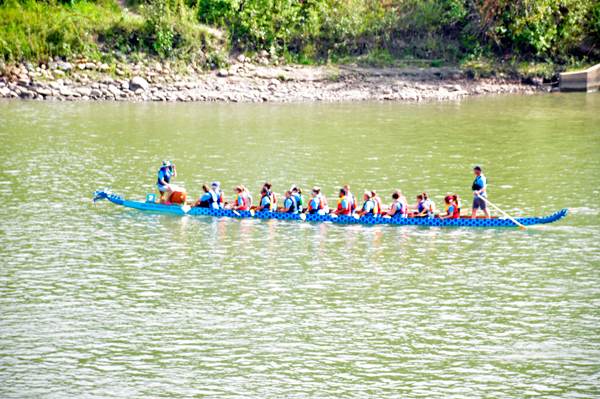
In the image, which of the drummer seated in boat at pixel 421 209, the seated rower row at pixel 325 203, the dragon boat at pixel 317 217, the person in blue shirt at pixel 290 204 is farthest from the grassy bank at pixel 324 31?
the drummer seated in boat at pixel 421 209

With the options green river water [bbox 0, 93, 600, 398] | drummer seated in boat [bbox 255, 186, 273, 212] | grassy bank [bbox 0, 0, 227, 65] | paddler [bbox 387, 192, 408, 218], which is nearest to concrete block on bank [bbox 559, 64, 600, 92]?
green river water [bbox 0, 93, 600, 398]

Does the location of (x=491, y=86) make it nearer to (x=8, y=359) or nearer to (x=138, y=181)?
(x=138, y=181)

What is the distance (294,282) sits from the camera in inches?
826

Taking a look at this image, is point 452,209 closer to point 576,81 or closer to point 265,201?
point 265,201

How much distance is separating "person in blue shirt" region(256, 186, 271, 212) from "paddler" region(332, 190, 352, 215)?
2.61 metres

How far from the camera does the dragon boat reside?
85.0 ft

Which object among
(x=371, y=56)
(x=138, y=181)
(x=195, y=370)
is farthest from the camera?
(x=371, y=56)

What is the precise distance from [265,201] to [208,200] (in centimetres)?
232

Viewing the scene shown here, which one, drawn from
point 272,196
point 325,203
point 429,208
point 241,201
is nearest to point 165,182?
point 241,201

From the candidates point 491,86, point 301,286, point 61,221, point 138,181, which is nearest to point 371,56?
point 491,86

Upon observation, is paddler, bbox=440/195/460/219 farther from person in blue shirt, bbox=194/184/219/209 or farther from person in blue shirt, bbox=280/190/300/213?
person in blue shirt, bbox=194/184/219/209

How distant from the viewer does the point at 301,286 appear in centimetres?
2067

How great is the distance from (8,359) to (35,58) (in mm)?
45803

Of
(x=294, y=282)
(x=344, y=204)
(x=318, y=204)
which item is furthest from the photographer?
(x=318, y=204)
